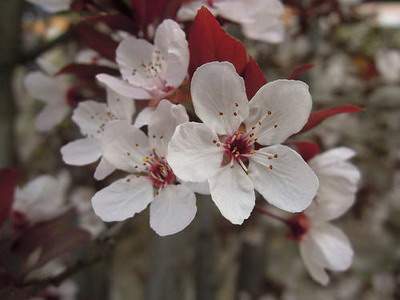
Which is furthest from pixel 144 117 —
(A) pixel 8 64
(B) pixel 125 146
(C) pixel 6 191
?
(A) pixel 8 64

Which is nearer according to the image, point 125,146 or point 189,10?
point 125,146

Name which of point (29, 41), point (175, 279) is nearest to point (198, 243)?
point (175, 279)

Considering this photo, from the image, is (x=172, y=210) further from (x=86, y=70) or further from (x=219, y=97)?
(x=86, y=70)

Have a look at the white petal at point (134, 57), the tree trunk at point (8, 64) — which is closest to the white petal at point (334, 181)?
the white petal at point (134, 57)

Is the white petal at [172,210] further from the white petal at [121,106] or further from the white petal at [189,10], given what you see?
the white petal at [189,10]

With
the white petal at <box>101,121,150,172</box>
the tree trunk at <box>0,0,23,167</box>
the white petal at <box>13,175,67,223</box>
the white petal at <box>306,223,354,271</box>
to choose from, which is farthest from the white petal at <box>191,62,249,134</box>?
the tree trunk at <box>0,0,23,167</box>

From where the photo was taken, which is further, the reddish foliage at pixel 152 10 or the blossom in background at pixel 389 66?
the blossom in background at pixel 389 66

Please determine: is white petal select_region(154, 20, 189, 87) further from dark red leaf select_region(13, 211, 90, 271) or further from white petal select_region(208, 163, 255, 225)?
dark red leaf select_region(13, 211, 90, 271)
